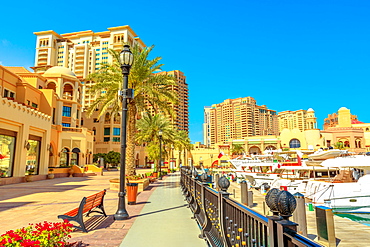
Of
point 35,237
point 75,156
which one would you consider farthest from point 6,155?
point 75,156

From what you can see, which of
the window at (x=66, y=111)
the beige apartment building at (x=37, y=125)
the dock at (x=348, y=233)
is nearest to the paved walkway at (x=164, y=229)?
the dock at (x=348, y=233)

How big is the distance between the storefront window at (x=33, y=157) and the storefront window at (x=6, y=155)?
2.15 metres

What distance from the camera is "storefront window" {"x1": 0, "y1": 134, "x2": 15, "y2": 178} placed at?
20.1 meters

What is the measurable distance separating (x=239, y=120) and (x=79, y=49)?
101439 mm

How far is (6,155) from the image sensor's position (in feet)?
67.7

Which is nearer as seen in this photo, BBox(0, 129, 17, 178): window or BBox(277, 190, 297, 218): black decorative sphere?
BBox(277, 190, 297, 218): black decorative sphere

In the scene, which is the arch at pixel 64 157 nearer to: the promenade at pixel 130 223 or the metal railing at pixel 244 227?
the promenade at pixel 130 223

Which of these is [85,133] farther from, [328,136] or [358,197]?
[328,136]

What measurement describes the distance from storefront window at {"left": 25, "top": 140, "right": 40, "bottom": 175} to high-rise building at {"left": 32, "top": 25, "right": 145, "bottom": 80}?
8184 cm

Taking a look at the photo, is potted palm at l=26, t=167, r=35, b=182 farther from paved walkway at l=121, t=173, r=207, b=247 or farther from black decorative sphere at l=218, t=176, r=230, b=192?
black decorative sphere at l=218, t=176, r=230, b=192

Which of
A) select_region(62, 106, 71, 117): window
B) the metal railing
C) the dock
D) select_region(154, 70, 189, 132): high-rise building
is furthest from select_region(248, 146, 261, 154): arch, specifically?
the metal railing

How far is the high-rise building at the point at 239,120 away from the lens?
163500mm

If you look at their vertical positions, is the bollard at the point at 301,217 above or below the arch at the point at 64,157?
below

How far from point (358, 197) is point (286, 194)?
15669 mm
